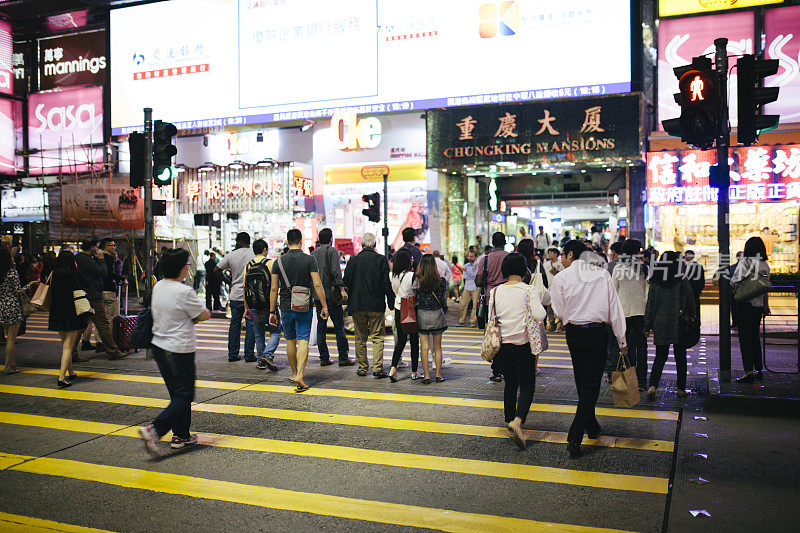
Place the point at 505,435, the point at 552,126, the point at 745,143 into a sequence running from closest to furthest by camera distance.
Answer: the point at 505,435 → the point at 745,143 → the point at 552,126

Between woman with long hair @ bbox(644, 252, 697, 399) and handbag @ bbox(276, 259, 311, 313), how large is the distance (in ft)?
14.0

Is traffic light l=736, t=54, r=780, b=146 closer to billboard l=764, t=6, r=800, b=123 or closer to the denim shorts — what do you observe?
the denim shorts

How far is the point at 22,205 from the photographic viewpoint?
28766mm

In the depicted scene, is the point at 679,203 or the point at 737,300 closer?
the point at 737,300

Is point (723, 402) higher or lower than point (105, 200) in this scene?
lower

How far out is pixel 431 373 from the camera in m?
9.47

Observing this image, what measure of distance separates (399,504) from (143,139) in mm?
8828

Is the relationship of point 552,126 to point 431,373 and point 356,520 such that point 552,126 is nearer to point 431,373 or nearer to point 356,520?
point 431,373

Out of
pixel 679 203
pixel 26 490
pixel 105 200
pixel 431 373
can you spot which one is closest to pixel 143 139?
pixel 431 373

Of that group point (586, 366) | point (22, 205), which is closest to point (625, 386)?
point (586, 366)

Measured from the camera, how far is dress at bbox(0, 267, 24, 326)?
9.74 m

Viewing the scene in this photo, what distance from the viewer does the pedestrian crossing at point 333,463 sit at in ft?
14.7

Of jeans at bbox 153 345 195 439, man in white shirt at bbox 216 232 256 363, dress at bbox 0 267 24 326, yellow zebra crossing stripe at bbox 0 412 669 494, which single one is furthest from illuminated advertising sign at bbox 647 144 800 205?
jeans at bbox 153 345 195 439

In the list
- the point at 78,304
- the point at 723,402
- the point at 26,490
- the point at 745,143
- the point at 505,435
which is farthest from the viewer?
the point at 78,304
